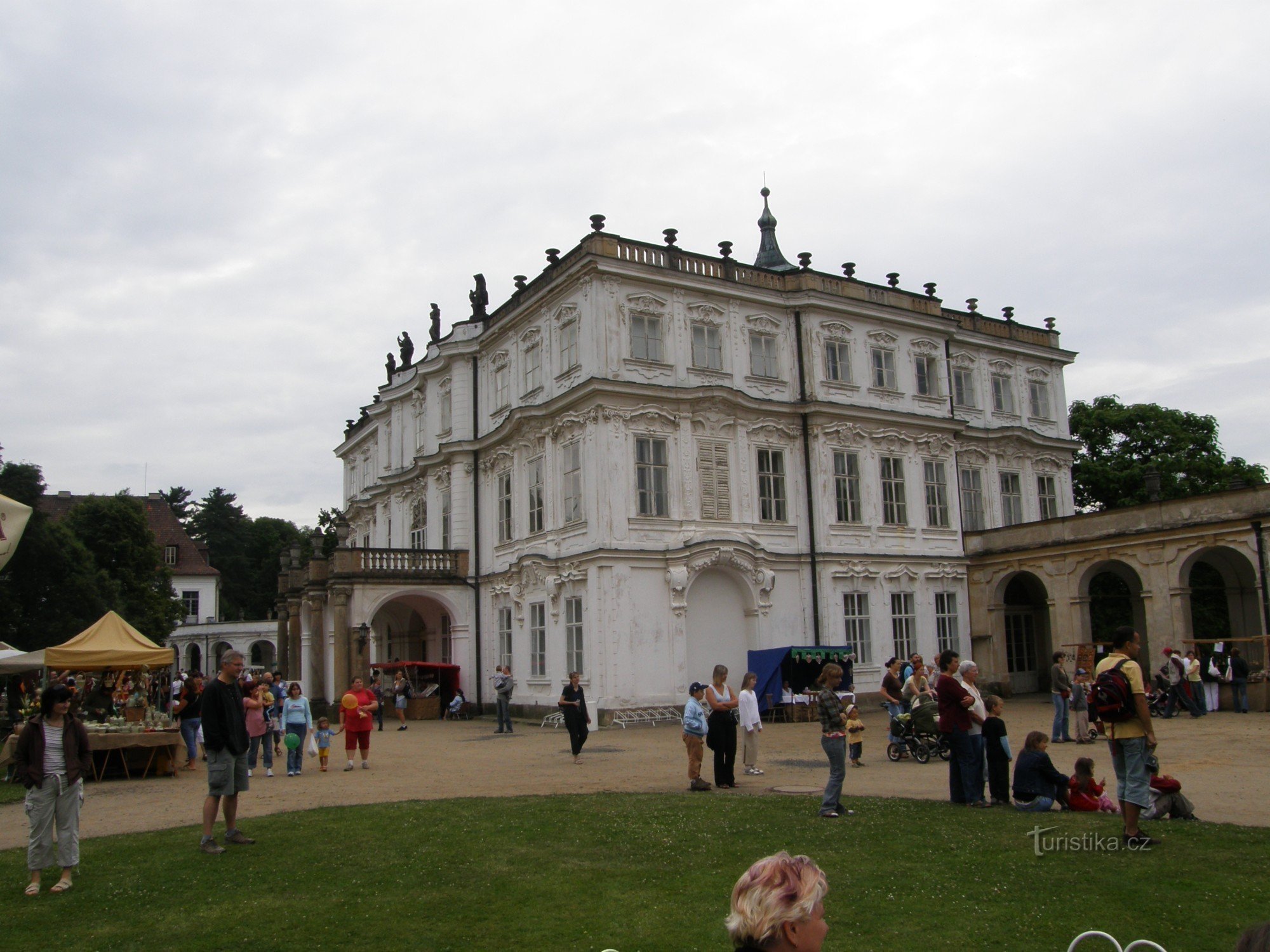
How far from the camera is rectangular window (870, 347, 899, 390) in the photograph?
108 ft

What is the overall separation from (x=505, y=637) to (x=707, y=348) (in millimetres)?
11129

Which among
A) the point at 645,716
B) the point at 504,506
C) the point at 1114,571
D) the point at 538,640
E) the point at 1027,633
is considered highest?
the point at 504,506

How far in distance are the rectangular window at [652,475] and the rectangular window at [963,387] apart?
12.9 m

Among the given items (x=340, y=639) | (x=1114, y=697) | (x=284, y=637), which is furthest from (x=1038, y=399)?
(x=284, y=637)

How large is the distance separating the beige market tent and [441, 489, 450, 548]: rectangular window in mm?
15076

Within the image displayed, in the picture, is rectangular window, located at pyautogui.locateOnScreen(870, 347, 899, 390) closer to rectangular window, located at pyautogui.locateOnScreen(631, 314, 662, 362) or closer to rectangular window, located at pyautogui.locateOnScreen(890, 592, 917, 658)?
rectangular window, located at pyautogui.locateOnScreen(890, 592, 917, 658)

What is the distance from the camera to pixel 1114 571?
109 ft

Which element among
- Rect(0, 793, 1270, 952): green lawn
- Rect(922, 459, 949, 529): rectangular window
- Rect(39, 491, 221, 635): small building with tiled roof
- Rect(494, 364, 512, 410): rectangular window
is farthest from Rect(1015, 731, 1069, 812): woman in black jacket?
Rect(39, 491, 221, 635): small building with tiled roof

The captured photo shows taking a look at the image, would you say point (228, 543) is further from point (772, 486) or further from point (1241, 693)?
point (1241, 693)

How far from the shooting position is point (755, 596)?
28.5 metres

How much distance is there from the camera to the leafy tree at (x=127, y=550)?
46.0 meters

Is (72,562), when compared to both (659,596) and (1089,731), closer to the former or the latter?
(659,596)

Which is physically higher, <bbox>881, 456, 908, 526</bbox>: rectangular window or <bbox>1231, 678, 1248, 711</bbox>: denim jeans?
<bbox>881, 456, 908, 526</bbox>: rectangular window

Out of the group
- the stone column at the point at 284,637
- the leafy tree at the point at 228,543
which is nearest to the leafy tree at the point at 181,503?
the leafy tree at the point at 228,543
